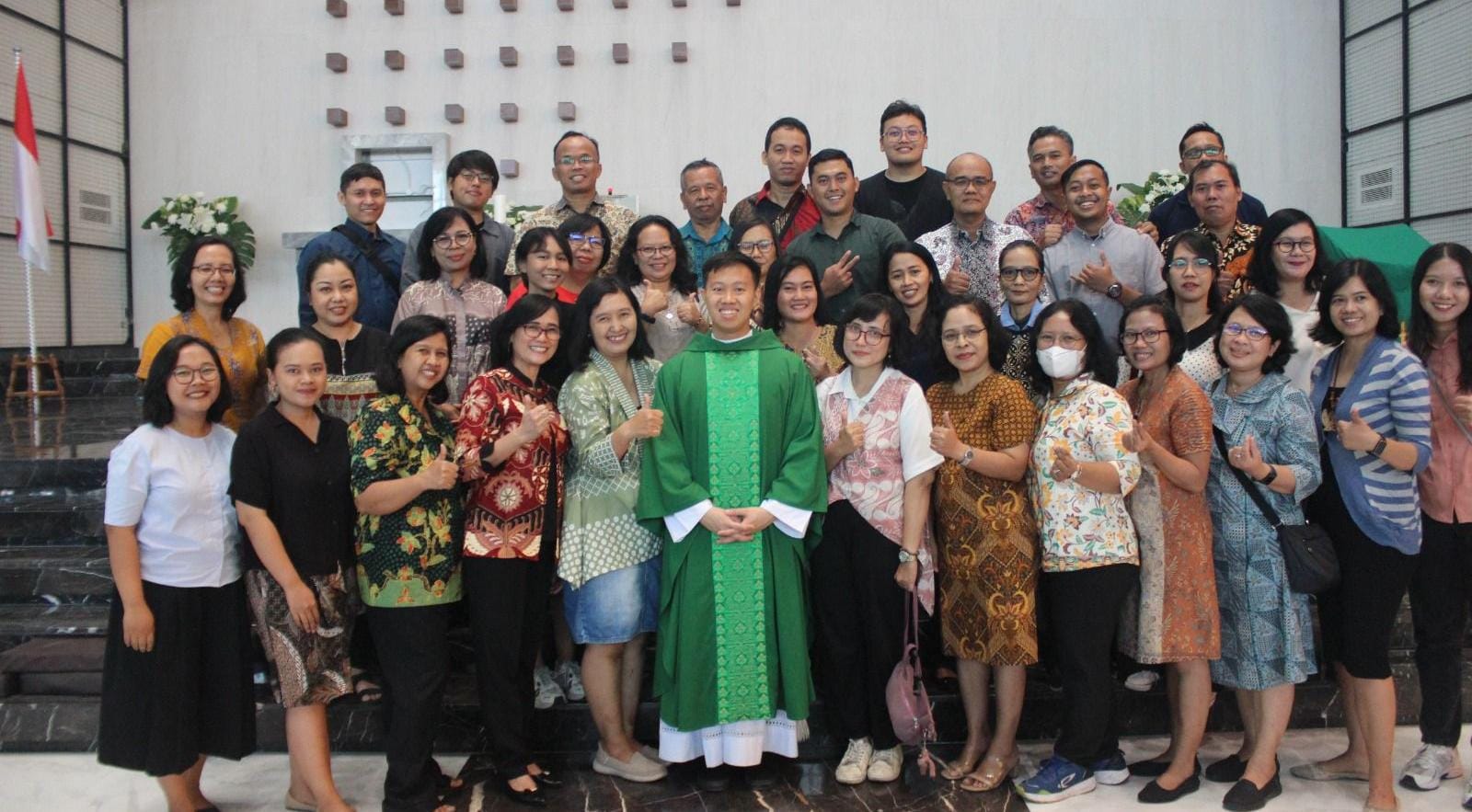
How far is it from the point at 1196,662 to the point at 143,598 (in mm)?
2940

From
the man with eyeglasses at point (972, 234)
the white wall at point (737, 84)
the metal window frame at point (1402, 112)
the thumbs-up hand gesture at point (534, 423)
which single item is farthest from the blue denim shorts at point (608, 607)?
the metal window frame at point (1402, 112)

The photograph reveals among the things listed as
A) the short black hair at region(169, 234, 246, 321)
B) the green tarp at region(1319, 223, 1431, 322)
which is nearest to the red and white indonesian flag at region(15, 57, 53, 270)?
the short black hair at region(169, 234, 246, 321)

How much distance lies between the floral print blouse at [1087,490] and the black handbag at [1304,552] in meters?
0.37

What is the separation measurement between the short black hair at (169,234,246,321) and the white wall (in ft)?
17.6

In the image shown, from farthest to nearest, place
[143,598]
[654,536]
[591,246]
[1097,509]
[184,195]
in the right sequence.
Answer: [184,195], [591,246], [654,536], [1097,509], [143,598]

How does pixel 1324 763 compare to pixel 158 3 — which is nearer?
pixel 1324 763

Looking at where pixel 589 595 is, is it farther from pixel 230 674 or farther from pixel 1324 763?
pixel 1324 763

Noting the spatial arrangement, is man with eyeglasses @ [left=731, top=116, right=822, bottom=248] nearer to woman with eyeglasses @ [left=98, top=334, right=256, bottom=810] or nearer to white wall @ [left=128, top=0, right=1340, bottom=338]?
woman with eyeglasses @ [left=98, top=334, right=256, bottom=810]

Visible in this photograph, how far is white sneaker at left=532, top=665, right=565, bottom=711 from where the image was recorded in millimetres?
3379

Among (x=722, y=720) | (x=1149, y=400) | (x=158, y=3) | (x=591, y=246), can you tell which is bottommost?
(x=722, y=720)

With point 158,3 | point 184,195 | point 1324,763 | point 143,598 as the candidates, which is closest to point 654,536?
point 143,598

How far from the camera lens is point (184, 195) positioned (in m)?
8.71

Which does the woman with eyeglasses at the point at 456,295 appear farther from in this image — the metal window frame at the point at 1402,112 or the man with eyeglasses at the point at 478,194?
the metal window frame at the point at 1402,112

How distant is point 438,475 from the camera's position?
106 inches
